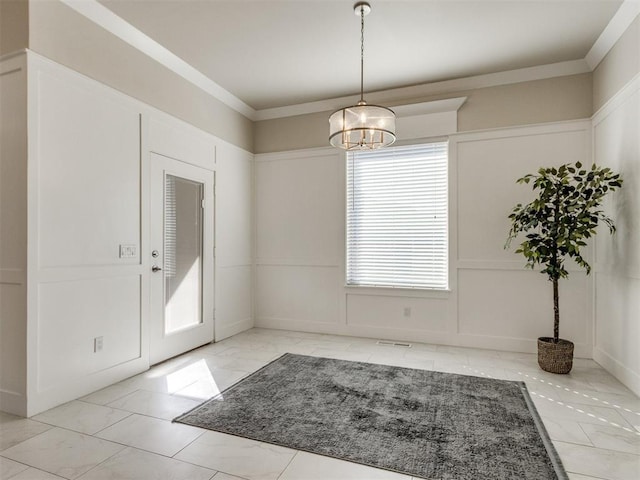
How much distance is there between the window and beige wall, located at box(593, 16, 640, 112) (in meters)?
1.57

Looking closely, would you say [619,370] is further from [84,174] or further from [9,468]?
[84,174]

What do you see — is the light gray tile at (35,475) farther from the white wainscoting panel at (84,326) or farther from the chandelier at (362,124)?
the chandelier at (362,124)

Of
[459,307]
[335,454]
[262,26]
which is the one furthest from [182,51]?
[459,307]

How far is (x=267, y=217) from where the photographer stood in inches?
207

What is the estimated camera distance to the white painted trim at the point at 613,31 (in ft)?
9.53

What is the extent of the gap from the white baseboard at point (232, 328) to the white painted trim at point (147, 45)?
2925 mm

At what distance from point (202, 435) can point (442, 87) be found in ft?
14.2

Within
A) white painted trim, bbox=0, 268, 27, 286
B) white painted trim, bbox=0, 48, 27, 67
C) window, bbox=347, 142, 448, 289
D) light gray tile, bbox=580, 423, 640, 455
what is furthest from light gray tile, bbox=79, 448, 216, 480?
window, bbox=347, 142, 448, 289

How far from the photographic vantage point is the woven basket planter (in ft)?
11.1

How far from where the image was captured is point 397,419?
2.52 meters

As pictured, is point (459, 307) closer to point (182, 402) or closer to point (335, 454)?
point (335, 454)

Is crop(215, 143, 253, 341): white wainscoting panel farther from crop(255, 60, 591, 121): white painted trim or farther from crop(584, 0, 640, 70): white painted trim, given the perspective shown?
crop(584, 0, 640, 70): white painted trim

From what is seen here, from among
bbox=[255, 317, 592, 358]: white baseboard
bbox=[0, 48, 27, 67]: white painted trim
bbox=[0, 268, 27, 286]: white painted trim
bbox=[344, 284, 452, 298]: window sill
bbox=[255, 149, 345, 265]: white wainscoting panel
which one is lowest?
bbox=[255, 317, 592, 358]: white baseboard

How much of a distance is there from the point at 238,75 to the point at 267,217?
75.7 inches
